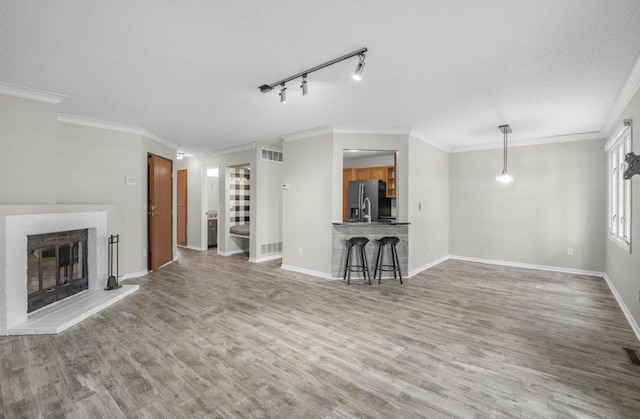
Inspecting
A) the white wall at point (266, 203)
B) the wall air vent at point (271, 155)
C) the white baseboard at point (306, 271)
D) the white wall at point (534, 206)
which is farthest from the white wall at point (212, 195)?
the white wall at point (534, 206)

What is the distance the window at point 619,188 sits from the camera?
140 inches

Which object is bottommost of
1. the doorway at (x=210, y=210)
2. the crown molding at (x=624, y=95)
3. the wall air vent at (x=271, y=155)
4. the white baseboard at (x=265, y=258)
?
the white baseboard at (x=265, y=258)

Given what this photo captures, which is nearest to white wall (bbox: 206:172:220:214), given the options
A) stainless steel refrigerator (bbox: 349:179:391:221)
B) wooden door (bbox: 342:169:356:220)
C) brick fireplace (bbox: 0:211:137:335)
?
wooden door (bbox: 342:169:356:220)

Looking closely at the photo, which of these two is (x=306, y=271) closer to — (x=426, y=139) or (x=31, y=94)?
(x=426, y=139)

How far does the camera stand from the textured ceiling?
192 centimetres

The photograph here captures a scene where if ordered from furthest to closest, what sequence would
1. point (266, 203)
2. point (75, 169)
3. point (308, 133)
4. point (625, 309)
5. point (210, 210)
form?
point (210, 210)
point (266, 203)
point (308, 133)
point (75, 169)
point (625, 309)

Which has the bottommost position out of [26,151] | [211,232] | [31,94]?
[211,232]

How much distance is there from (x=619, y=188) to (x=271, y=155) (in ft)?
19.3

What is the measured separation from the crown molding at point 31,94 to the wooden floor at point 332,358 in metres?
2.57

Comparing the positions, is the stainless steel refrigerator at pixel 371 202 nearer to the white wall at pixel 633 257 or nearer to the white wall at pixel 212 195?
the white wall at pixel 633 257

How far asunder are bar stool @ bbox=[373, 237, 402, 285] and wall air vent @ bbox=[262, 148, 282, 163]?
3.06 m

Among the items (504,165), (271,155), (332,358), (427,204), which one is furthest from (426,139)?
(332,358)

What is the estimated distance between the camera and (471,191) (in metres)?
6.39

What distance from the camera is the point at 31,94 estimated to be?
10.8 feet
